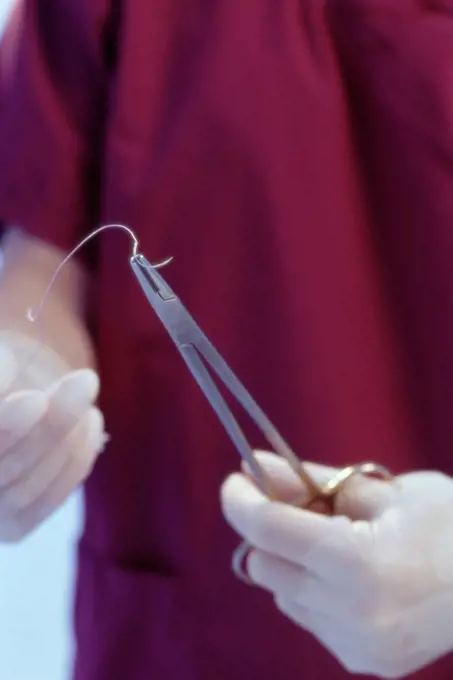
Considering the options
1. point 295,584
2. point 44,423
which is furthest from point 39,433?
point 295,584

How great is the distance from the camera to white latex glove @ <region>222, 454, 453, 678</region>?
35 centimetres

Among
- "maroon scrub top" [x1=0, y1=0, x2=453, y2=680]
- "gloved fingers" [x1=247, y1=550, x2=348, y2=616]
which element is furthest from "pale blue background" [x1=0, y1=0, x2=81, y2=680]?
"gloved fingers" [x1=247, y1=550, x2=348, y2=616]

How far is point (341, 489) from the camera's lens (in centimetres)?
38

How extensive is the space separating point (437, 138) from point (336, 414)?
0.16m

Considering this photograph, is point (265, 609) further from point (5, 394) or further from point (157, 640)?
point (5, 394)

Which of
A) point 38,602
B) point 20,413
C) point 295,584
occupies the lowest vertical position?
point 38,602

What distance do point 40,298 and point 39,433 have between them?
0.10 metres

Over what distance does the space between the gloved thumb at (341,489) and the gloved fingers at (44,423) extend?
0.09 meters

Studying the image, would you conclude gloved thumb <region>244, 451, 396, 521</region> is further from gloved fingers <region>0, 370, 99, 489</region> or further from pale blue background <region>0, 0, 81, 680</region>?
pale blue background <region>0, 0, 81, 680</region>

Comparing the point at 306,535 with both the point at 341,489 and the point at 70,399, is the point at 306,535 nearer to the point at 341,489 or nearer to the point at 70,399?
the point at 341,489

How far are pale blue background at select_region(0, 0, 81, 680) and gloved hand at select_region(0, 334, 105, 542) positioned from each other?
0.35 meters

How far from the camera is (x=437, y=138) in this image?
1.46 feet

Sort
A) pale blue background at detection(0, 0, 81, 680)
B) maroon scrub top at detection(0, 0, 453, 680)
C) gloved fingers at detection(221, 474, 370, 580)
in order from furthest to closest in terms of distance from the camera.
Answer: pale blue background at detection(0, 0, 81, 680), maroon scrub top at detection(0, 0, 453, 680), gloved fingers at detection(221, 474, 370, 580)

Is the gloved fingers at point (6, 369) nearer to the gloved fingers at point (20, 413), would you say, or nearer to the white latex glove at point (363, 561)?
the gloved fingers at point (20, 413)
